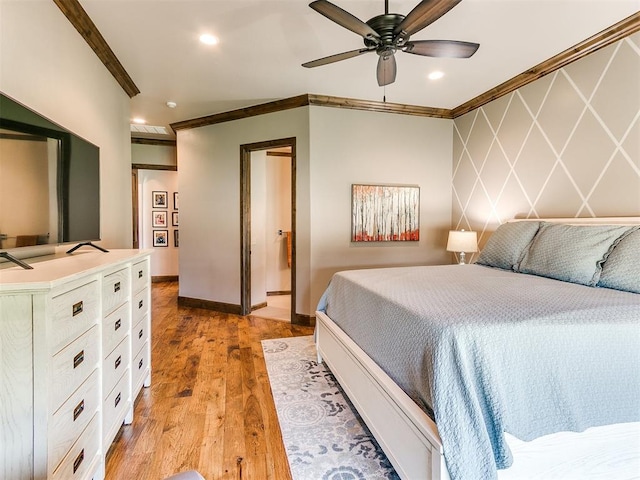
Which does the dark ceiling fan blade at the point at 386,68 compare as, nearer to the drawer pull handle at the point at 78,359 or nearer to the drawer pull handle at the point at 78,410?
the drawer pull handle at the point at 78,359

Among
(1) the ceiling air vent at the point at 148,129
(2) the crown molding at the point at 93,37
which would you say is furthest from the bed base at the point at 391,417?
(1) the ceiling air vent at the point at 148,129

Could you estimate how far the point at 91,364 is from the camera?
4.46 ft

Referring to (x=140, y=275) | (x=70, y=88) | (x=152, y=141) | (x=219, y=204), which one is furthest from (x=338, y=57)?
(x=152, y=141)

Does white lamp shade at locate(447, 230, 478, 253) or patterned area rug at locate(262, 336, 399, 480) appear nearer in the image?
patterned area rug at locate(262, 336, 399, 480)

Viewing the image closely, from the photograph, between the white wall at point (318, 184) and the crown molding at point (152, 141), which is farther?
the crown molding at point (152, 141)

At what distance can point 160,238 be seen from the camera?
6305 mm

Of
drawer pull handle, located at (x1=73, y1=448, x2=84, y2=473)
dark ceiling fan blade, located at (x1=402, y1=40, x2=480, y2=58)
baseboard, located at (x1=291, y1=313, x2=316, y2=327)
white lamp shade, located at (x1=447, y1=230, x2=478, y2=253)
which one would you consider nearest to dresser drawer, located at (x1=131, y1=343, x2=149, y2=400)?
drawer pull handle, located at (x1=73, y1=448, x2=84, y2=473)

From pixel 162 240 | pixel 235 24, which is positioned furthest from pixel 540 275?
pixel 162 240

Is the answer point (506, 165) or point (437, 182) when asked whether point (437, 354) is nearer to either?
point (506, 165)

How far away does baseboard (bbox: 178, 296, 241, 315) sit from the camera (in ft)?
14.0

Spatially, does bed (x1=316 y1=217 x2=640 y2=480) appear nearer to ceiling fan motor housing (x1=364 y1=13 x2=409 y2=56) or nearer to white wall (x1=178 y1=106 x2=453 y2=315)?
ceiling fan motor housing (x1=364 y1=13 x2=409 y2=56)

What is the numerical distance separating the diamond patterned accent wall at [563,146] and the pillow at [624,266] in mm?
606

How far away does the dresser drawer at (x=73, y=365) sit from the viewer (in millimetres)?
1074

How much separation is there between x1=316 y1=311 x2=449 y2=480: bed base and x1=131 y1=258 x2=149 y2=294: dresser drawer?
1.34m
